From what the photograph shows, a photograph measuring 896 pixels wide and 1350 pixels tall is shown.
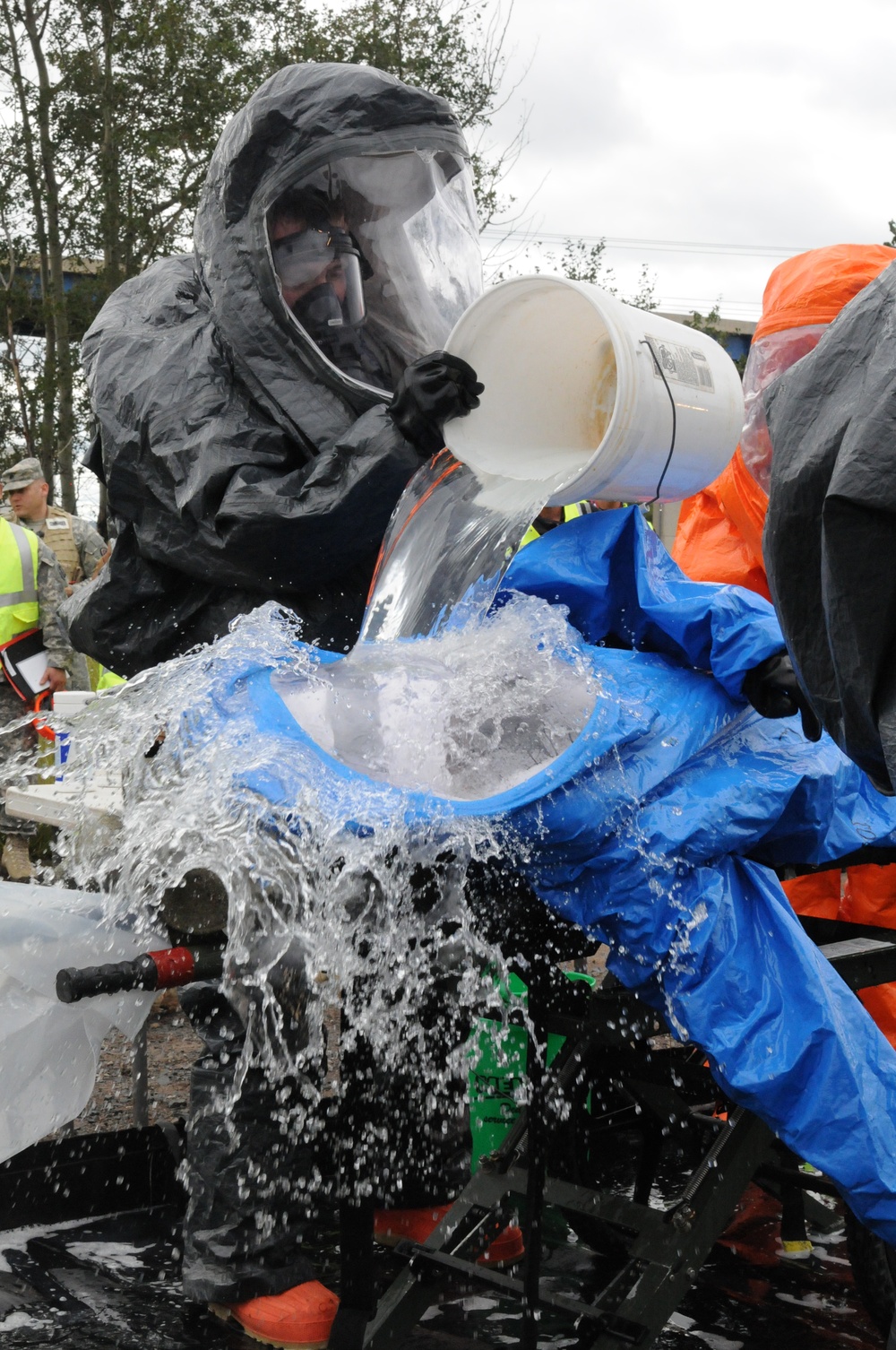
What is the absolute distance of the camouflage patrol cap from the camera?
18.7 feet

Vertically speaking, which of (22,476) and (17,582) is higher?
(22,476)

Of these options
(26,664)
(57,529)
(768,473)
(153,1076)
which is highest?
(768,473)

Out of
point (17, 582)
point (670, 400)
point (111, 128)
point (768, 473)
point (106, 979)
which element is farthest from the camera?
point (111, 128)

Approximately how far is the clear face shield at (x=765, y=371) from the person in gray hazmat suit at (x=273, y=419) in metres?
0.85

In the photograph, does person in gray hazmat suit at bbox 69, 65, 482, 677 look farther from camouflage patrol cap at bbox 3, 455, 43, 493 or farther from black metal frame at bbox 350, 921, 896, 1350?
camouflage patrol cap at bbox 3, 455, 43, 493

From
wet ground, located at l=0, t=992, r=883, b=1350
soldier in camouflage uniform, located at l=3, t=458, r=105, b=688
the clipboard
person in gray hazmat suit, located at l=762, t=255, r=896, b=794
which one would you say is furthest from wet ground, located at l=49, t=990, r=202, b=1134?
person in gray hazmat suit, located at l=762, t=255, r=896, b=794

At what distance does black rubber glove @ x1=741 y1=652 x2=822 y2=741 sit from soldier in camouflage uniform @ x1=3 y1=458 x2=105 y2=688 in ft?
12.8

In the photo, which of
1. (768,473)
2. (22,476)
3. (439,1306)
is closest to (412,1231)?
(439,1306)

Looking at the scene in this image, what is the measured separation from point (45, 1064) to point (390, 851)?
2.59ft

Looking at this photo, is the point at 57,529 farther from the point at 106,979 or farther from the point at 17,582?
the point at 106,979

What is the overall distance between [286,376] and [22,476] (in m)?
3.80

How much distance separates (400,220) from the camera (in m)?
2.47

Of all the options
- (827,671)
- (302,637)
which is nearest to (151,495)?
(302,637)

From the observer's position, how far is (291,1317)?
2.27 metres
